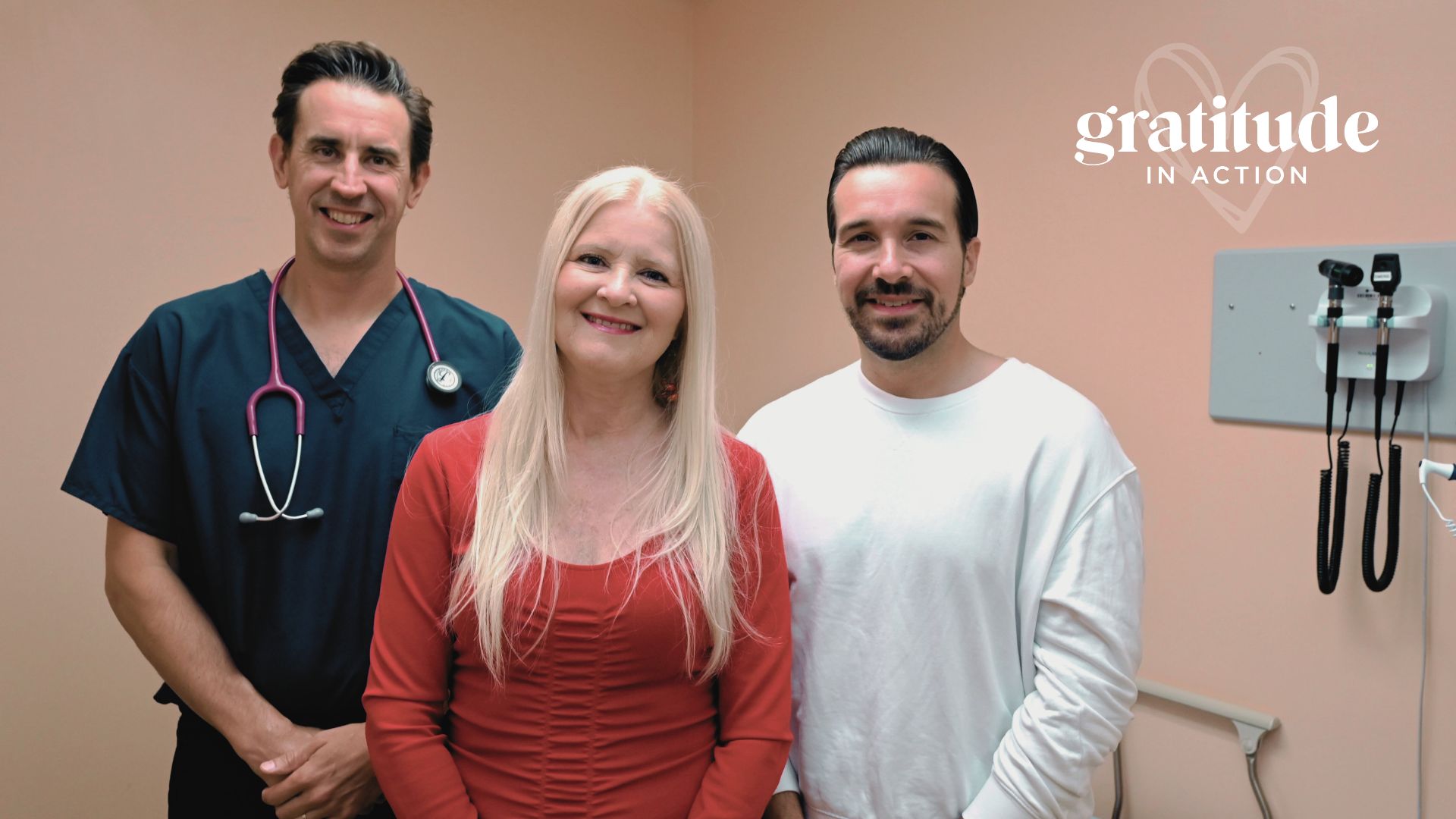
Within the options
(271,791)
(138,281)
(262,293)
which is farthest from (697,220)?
(138,281)

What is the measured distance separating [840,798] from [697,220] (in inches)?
32.4

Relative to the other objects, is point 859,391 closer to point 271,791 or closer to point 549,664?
point 549,664

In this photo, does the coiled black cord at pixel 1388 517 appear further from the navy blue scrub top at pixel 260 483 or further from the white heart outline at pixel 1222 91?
the navy blue scrub top at pixel 260 483

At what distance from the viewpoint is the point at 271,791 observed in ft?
4.46

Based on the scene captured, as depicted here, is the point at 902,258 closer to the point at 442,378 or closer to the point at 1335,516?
the point at 442,378

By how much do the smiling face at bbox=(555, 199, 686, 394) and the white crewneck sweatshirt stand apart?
361mm

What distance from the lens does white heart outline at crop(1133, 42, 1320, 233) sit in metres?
1.69

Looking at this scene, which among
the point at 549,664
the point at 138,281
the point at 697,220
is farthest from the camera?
the point at 138,281

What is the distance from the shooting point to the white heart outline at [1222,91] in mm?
Answer: 1694

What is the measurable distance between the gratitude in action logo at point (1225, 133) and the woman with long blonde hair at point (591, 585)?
41.5 inches

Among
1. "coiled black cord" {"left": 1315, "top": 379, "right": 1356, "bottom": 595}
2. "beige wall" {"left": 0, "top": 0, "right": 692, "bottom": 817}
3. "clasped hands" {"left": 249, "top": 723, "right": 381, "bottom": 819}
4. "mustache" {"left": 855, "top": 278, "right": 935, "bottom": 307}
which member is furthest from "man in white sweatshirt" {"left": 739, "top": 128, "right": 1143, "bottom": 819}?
"beige wall" {"left": 0, "top": 0, "right": 692, "bottom": 817}

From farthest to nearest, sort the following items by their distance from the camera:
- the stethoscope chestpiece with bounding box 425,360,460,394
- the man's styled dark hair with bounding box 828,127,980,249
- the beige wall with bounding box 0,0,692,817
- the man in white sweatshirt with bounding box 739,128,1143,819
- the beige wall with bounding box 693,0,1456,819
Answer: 1. the beige wall with bounding box 0,0,692,817
2. the beige wall with bounding box 693,0,1456,819
3. the stethoscope chestpiece with bounding box 425,360,460,394
4. the man's styled dark hair with bounding box 828,127,980,249
5. the man in white sweatshirt with bounding box 739,128,1143,819

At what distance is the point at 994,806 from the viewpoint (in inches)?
50.9

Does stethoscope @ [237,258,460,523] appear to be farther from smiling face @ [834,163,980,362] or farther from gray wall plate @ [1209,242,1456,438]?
gray wall plate @ [1209,242,1456,438]
